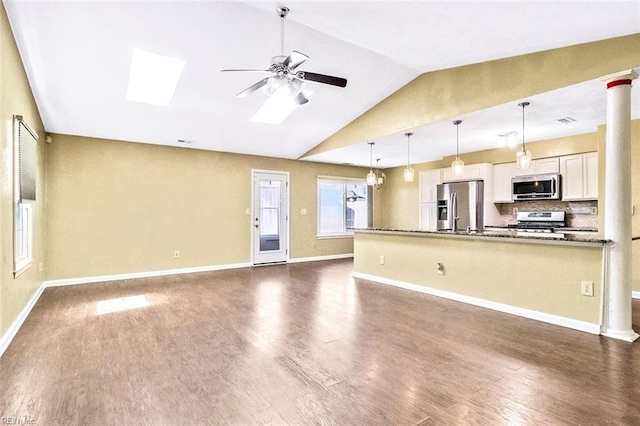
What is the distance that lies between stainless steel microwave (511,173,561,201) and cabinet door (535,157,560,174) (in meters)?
0.09

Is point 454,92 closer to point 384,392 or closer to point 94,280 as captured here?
point 384,392

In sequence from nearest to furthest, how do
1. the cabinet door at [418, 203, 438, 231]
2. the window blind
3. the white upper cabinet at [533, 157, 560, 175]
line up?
the window blind → the white upper cabinet at [533, 157, 560, 175] → the cabinet door at [418, 203, 438, 231]

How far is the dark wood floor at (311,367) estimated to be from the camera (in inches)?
73.0

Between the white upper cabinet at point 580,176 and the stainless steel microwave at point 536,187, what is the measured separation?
12cm

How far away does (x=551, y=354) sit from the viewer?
2605 millimetres

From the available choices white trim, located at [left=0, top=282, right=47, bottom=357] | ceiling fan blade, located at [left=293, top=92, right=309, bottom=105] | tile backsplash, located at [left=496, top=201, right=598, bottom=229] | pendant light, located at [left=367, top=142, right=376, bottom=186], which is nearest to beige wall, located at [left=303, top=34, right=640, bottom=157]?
pendant light, located at [left=367, top=142, right=376, bottom=186]

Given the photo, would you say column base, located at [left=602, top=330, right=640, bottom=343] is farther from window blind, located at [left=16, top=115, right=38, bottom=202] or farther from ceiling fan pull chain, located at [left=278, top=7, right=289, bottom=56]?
window blind, located at [left=16, top=115, right=38, bottom=202]

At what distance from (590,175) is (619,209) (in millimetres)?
2541

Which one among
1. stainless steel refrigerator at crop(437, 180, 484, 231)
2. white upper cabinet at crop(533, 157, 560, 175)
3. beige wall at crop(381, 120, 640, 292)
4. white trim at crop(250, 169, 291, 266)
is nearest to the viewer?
beige wall at crop(381, 120, 640, 292)

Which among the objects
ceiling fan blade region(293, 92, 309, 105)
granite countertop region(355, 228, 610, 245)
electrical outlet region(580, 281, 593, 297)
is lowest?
electrical outlet region(580, 281, 593, 297)

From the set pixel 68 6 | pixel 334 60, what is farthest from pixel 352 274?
pixel 68 6

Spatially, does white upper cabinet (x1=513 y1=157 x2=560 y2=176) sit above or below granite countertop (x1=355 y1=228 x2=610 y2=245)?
above

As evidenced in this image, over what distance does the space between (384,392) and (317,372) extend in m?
0.51

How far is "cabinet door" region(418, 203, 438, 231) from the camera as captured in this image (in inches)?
290
